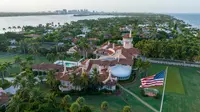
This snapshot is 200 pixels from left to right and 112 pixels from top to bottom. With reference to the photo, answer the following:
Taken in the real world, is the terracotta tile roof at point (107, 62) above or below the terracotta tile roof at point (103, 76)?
above

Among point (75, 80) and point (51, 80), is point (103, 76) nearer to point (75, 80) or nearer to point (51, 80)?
point (75, 80)

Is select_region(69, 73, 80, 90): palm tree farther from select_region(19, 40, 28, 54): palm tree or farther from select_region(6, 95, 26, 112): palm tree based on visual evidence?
select_region(19, 40, 28, 54): palm tree

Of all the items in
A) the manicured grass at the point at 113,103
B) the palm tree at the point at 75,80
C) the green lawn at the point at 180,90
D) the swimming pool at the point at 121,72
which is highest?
the palm tree at the point at 75,80

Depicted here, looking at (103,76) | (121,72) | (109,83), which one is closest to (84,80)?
(109,83)

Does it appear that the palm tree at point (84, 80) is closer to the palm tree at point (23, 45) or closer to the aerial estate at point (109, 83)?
the aerial estate at point (109, 83)

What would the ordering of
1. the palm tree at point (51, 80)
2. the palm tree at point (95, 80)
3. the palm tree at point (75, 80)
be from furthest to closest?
the palm tree at point (95, 80) → the palm tree at point (51, 80) → the palm tree at point (75, 80)

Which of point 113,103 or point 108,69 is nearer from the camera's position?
point 113,103

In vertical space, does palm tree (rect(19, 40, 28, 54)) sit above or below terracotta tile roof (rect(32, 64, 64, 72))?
above

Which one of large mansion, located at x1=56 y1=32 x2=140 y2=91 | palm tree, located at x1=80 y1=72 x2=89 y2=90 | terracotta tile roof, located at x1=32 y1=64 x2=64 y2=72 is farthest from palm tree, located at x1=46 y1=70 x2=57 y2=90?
terracotta tile roof, located at x1=32 y1=64 x2=64 y2=72

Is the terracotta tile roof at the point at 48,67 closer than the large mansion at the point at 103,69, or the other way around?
the large mansion at the point at 103,69

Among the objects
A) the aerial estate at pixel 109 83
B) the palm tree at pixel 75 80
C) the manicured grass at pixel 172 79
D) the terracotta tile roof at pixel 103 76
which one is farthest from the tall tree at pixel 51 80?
the manicured grass at pixel 172 79

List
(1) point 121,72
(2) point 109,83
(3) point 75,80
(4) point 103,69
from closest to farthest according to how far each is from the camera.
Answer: (3) point 75,80 < (2) point 109,83 < (4) point 103,69 < (1) point 121,72

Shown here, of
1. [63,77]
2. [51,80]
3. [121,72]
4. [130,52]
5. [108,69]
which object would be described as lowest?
[121,72]
